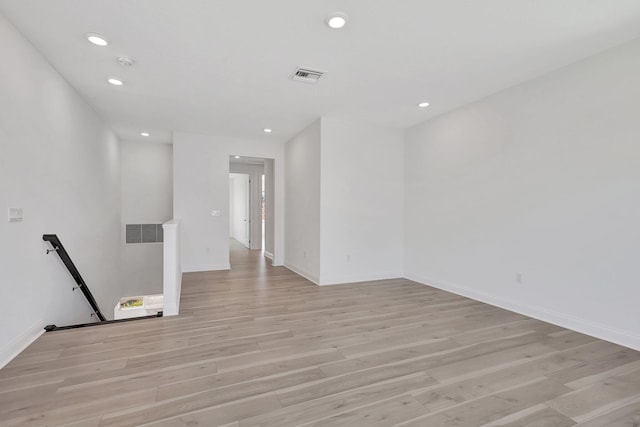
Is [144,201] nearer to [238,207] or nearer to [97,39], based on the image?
[97,39]

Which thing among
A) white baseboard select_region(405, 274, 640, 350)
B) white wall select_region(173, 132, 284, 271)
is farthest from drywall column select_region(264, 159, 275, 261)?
white baseboard select_region(405, 274, 640, 350)

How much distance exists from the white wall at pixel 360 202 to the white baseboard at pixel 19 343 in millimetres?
3345

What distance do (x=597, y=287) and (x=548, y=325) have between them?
0.61 meters

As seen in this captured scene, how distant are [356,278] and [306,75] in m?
3.29

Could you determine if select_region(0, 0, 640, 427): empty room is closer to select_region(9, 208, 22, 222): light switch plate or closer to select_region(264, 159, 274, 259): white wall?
select_region(9, 208, 22, 222): light switch plate

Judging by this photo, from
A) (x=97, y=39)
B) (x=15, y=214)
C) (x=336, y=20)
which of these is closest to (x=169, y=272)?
(x=15, y=214)

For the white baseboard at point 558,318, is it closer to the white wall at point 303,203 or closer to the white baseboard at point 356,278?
the white baseboard at point 356,278

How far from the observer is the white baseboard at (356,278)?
472 cm

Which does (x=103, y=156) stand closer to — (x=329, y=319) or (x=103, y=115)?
(x=103, y=115)

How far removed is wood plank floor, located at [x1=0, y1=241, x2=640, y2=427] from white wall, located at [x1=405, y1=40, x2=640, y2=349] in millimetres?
390

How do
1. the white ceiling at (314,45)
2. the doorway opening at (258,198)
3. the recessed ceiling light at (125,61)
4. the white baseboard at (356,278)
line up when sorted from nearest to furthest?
1. the white ceiling at (314,45)
2. the recessed ceiling light at (125,61)
3. the white baseboard at (356,278)
4. the doorway opening at (258,198)

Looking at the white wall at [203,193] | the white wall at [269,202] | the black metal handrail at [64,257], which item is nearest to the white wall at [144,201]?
the white wall at [203,193]

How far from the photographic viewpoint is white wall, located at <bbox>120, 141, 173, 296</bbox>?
6.57 m

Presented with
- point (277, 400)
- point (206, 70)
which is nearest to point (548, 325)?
point (277, 400)
